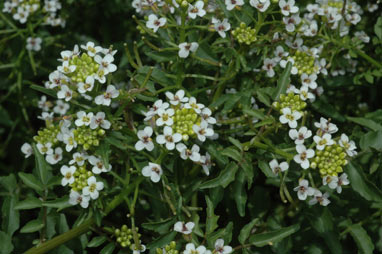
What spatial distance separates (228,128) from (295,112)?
2.29 feet

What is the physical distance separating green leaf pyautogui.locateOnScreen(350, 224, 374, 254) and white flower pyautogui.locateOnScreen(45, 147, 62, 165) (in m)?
1.92

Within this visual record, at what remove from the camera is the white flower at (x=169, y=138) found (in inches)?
97.1

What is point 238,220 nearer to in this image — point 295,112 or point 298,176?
point 298,176

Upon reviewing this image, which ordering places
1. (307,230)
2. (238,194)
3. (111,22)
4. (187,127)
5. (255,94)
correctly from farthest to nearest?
(111,22)
(307,230)
(255,94)
(238,194)
(187,127)

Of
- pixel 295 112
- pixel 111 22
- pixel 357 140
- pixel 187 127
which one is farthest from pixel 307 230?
pixel 111 22

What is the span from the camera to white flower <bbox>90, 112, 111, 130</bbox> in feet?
8.59

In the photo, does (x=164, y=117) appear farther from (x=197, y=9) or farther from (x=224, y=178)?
(x=197, y=9)

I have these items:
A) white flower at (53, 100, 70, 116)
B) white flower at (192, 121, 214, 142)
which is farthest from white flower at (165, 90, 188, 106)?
white flower at (53, 100, 70, 116)

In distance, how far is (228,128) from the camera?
3.26m

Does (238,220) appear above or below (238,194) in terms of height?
below

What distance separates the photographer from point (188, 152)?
8.31ft

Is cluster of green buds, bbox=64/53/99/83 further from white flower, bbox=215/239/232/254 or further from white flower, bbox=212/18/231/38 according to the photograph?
white flower, bbox=215/239/232/254

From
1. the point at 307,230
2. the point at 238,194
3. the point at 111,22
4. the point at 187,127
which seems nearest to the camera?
the point at 187,127

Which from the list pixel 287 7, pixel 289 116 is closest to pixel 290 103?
pixel 289 116
